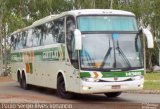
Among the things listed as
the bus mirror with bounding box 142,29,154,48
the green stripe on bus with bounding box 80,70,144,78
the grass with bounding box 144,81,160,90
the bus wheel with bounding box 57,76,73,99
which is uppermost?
the bus mirror with bounding box 142,29,154,48

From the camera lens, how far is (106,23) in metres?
18.0

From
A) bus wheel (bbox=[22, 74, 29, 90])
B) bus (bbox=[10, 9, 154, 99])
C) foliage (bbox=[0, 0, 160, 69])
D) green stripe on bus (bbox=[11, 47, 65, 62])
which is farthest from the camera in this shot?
foliage (bbox=[0, 0, 160, 69])

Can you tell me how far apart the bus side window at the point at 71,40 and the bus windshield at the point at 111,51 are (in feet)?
1.71

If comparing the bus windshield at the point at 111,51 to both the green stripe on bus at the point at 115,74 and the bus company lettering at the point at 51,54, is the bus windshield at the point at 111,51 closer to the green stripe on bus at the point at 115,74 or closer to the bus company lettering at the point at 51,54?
the green stripe on bus at the point at 115,74

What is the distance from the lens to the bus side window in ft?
57.7

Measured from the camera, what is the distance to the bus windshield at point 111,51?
56.2 feet

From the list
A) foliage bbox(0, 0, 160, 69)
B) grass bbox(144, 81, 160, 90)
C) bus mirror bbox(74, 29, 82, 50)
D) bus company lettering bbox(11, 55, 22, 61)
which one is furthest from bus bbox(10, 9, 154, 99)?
foliage bbox(0, 0, 160, 69)

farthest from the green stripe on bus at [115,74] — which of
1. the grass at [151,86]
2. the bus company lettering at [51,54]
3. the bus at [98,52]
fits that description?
the grass at [151,86]

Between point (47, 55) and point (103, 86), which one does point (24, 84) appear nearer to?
point (47, 55)

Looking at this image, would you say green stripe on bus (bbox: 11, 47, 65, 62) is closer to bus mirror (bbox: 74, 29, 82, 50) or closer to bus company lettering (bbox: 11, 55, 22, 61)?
bus company lettering (bbox: 11, 55, 22, 61)

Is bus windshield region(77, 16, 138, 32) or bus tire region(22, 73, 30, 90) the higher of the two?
bus windshield region(77, 16, 138, 32)

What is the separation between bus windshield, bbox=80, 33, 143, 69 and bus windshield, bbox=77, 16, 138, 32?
327 millimetres

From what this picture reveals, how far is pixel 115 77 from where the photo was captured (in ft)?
56.3

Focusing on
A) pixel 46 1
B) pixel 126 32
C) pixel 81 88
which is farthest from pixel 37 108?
pixel 46 1
